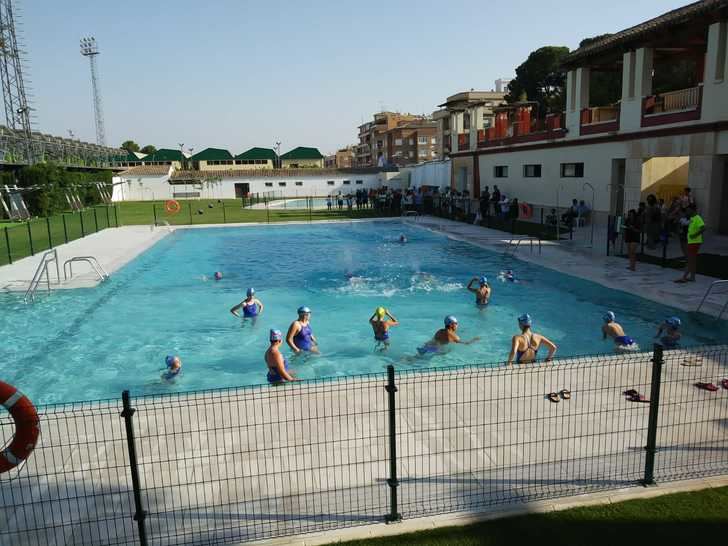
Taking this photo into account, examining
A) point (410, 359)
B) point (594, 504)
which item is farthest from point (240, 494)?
point (410, 359)

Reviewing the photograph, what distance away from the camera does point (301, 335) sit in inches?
438

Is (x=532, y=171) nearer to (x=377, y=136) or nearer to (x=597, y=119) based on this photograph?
(x=597, y=119)

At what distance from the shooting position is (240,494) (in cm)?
536

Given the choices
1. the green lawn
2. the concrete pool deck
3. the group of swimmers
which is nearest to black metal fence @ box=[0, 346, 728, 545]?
the green lawn

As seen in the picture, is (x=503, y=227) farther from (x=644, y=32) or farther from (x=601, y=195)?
(x=644, y=32)

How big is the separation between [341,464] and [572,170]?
25262 millimetres

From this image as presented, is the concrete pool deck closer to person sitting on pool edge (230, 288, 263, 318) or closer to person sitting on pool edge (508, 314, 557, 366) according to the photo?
person sitting on pool edge (508, 314, 557, 366)

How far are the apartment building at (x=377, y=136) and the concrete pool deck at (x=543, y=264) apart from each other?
84755 millimetres

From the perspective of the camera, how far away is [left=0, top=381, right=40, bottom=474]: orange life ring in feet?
14.9

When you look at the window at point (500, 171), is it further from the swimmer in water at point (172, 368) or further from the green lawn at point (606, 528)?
the green lawn at point (606, 528)

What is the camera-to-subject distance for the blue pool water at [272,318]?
36.9 ft

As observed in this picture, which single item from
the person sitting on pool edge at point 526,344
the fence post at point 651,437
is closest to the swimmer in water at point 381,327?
the person sitting on pool edge at point 526,344

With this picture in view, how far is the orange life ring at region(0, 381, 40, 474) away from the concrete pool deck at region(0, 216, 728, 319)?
39.5 feet

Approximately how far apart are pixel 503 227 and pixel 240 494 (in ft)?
77.8
